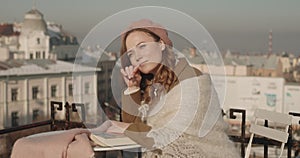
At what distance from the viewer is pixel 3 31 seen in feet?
109

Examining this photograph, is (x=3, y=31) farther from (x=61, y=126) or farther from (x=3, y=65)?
(x=61, y=126)

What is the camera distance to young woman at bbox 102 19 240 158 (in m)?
1.24

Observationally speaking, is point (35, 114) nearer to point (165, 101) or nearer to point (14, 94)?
point (14, 94)

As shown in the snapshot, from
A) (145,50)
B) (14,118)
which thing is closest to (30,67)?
(14,118)

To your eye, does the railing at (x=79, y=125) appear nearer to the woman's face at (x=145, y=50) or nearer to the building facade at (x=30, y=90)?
the woman's face at (x=145, y=50)

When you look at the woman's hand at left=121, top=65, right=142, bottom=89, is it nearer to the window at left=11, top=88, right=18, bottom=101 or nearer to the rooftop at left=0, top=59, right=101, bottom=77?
the rooftop at left=0, top=59, right=101, bottom=77

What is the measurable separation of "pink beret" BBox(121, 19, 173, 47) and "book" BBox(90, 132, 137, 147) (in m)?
0.27

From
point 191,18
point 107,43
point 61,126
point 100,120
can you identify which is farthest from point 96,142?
point 61,126

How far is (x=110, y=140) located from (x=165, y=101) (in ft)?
0.56

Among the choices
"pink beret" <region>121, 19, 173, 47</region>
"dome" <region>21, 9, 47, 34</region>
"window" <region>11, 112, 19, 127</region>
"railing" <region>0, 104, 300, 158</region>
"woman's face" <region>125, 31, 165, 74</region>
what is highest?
"dome" <region>21, 9, 47, 34</region>

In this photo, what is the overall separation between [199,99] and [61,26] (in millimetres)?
34892

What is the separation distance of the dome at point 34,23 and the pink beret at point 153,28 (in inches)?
1233

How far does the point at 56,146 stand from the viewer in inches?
48.3

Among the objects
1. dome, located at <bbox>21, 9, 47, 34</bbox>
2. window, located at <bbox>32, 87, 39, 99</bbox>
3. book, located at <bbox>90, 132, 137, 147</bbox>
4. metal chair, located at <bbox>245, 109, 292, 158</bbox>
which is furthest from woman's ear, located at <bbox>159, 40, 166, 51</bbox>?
dome, located at <bbox>21, 9, 47, 34</bbox>
